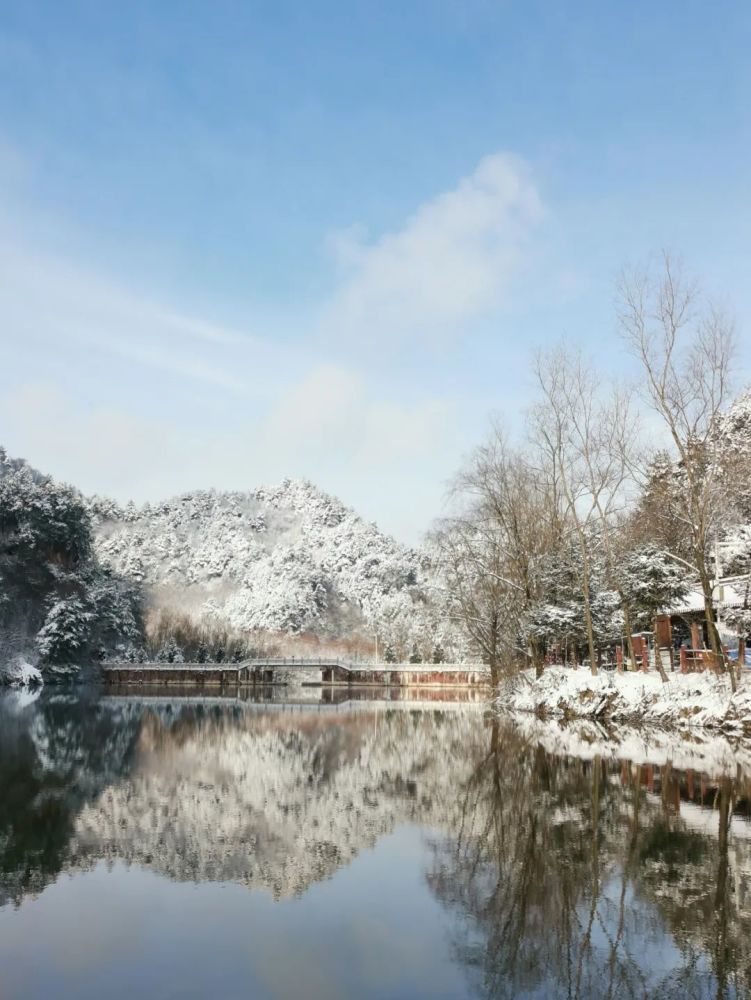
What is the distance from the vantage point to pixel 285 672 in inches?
4532

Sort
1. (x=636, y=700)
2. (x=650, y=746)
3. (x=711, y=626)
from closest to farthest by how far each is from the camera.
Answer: (x=650, y=746), (x=711, y=626), (x=636, y=700)

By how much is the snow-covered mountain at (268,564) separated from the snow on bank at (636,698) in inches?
2943

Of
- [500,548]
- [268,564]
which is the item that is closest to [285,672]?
[268,564]

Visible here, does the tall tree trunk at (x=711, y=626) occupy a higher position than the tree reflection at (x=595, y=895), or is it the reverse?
the tall tree trunk at (x=711, y=626)

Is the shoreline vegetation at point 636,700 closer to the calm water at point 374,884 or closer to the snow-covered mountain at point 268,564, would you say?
the calm water at point 374,884

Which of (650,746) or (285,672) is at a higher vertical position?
(285,672)

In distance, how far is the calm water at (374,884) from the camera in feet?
20.4

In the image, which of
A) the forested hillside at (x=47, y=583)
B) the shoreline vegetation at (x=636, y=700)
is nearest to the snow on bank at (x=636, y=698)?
the shoreline vegetation at (x=636, y=700)

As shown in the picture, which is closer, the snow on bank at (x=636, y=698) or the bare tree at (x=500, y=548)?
the snow on bank at (x=636, y=698)

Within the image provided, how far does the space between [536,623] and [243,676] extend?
74.1 meters

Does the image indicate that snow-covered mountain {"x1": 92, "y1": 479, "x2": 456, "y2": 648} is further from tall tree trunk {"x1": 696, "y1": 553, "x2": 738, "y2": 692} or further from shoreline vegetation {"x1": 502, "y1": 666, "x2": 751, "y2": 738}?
tall tree trunk {"x1": 696, "y1": 553, "x2": 738, "y2": 692}

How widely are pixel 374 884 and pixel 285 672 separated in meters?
109

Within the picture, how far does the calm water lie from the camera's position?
20.4 ft

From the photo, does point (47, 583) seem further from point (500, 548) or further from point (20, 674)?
point (500, 548)
